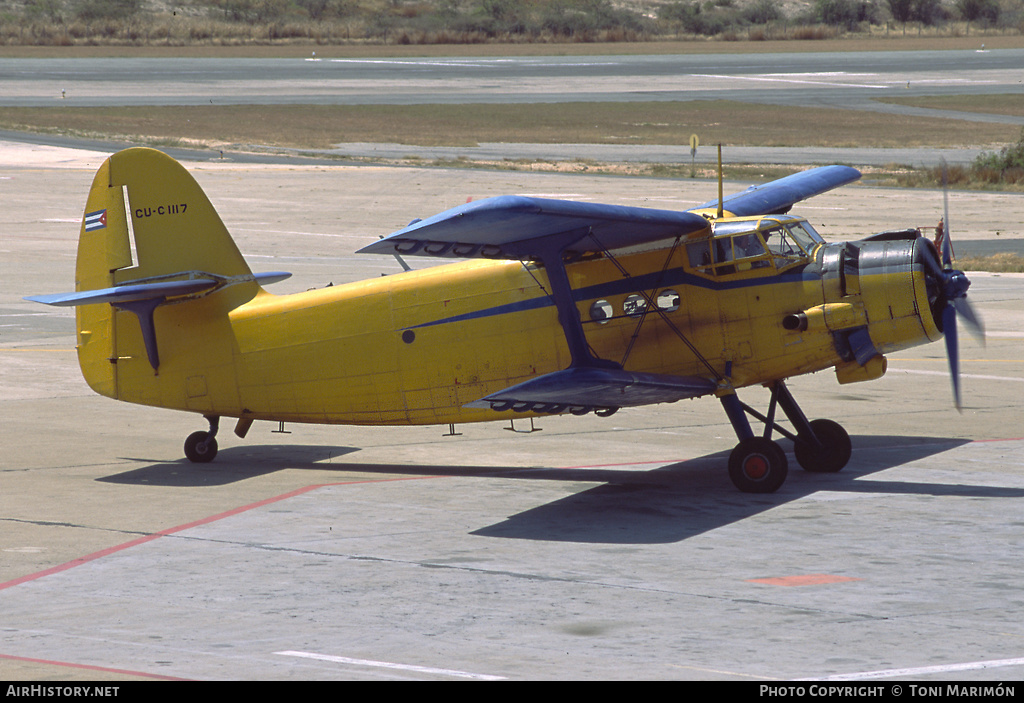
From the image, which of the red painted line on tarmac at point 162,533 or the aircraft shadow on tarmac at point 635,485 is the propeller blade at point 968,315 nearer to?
the aircraft shadow on tarmac at point 635,485

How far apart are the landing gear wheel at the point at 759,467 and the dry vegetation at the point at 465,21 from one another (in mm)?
107033

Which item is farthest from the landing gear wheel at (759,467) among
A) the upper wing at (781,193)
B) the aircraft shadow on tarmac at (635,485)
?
the upper wing at (781,193)

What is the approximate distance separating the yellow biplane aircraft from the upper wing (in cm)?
4

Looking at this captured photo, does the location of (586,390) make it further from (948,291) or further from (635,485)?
(948,291)

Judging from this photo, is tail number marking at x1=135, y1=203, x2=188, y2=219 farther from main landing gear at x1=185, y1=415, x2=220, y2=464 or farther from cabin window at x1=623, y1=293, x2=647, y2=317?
cabin window at x1=623, y1=293, x2=647, y2=317

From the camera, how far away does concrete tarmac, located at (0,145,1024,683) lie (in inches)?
348

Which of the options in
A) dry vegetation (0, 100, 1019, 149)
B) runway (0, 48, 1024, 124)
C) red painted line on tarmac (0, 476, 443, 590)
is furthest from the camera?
runway (0, 48, 1024, 124)

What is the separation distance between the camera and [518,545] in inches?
469

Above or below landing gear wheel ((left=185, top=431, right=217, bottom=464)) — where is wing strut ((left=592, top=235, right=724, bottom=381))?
above

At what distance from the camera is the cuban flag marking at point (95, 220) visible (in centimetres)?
1588

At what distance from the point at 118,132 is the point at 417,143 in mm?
14391

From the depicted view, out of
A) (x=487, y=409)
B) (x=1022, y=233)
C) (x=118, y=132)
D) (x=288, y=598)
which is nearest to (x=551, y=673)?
(x=288, y=598)

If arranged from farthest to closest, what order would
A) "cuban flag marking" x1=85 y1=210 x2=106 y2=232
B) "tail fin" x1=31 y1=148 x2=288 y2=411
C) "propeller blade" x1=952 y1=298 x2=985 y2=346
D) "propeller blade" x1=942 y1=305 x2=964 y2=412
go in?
"cuban flag marking" x1=85 y1=210 x2=106 y2=232 → "tail fin" x1=31 y1=148 x2=288 y2=411 → "propeller blade" x1=952 y1=298 x2=985 y2=346 → "propeller blade" x1=942 y1=305 x2=964 y2=412

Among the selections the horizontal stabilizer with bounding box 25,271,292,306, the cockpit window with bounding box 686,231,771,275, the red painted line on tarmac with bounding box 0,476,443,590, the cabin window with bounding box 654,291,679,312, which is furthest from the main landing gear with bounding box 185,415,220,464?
the cockpit window with bounding box 686,231,771,275
